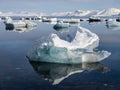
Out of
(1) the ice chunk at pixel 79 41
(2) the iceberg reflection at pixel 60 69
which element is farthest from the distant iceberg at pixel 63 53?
(2) the iceberg reflection at pixel 60 69

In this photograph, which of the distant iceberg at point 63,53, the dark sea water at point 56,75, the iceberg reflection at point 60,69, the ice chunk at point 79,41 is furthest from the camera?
the ice chunk at point 79,41

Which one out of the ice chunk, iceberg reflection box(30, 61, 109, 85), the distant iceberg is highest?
the ice chunk

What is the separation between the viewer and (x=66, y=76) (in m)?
9.59

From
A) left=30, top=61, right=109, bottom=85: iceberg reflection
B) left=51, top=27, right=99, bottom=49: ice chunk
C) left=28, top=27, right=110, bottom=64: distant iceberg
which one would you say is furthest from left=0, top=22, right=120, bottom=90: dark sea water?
left=51, top=27, right=99, bottom=49: ice chunk

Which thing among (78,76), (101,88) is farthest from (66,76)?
(101,88)

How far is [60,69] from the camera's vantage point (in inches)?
411

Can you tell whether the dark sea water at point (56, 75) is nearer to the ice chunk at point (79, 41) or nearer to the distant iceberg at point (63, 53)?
the distant iceberg at point (63, 53)

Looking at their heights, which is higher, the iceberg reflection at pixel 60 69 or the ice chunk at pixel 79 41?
the ice chunk at pixel 79 41

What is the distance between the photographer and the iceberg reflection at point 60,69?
31.5 ft

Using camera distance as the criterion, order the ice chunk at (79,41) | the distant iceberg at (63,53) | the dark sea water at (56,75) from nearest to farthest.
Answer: the dark sea water at (56,75), the distant iceberg at (63,53), the ice chunk at (79,41)

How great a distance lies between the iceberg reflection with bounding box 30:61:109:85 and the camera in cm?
960

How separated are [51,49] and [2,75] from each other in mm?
2252

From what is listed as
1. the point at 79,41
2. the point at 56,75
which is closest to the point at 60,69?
the point at 56,75

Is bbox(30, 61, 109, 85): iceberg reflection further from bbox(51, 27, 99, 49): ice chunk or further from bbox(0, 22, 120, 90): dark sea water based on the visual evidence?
bbox(51, 27, 99, 49): ice chunk
